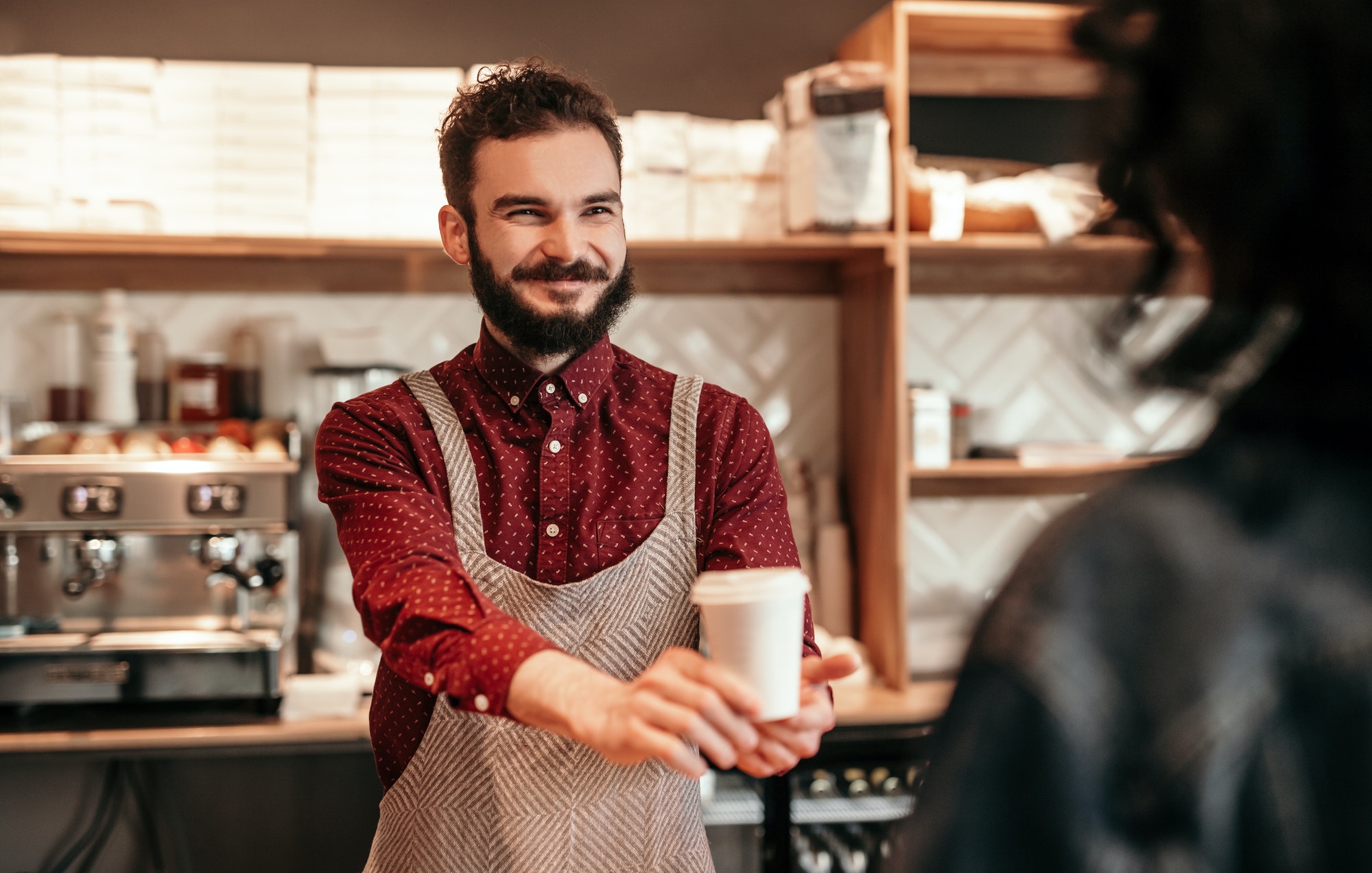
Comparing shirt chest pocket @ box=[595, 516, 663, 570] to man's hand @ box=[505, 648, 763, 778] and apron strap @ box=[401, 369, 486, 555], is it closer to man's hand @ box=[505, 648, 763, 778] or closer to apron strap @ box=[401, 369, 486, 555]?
apron strap @ box=[401, 369, 486, 555]

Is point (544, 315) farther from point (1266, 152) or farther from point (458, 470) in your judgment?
point (1266, 152)

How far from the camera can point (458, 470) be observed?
1350mm

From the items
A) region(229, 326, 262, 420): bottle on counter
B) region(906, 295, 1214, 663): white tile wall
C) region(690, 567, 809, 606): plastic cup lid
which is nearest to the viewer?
region(690, 567, 809, 606): plastic cup lid

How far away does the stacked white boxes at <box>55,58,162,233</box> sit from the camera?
2217 millimetres

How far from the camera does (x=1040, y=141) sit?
113 inches

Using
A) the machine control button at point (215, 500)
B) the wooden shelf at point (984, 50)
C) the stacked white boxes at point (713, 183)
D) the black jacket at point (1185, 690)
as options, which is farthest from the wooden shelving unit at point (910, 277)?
the black jacket at point (1185, 690)

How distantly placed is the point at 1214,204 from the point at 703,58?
2.48 m

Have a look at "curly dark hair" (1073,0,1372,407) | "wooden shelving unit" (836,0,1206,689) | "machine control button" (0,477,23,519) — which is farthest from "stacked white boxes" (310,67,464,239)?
"curly dark hair" (1073,0,1372,407)

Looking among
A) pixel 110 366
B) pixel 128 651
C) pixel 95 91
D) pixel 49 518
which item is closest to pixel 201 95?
pixel 95 91

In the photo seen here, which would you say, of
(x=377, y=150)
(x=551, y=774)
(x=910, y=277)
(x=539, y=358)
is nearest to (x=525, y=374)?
(x=539, y=358)

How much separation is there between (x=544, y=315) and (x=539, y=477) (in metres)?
0.22

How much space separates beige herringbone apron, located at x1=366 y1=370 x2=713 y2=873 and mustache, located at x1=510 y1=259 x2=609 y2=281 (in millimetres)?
221

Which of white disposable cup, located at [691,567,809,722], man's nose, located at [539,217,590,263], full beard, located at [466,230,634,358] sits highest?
man's nose, located at [539,217,590,263]

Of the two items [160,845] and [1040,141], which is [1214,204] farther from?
[160,845]
